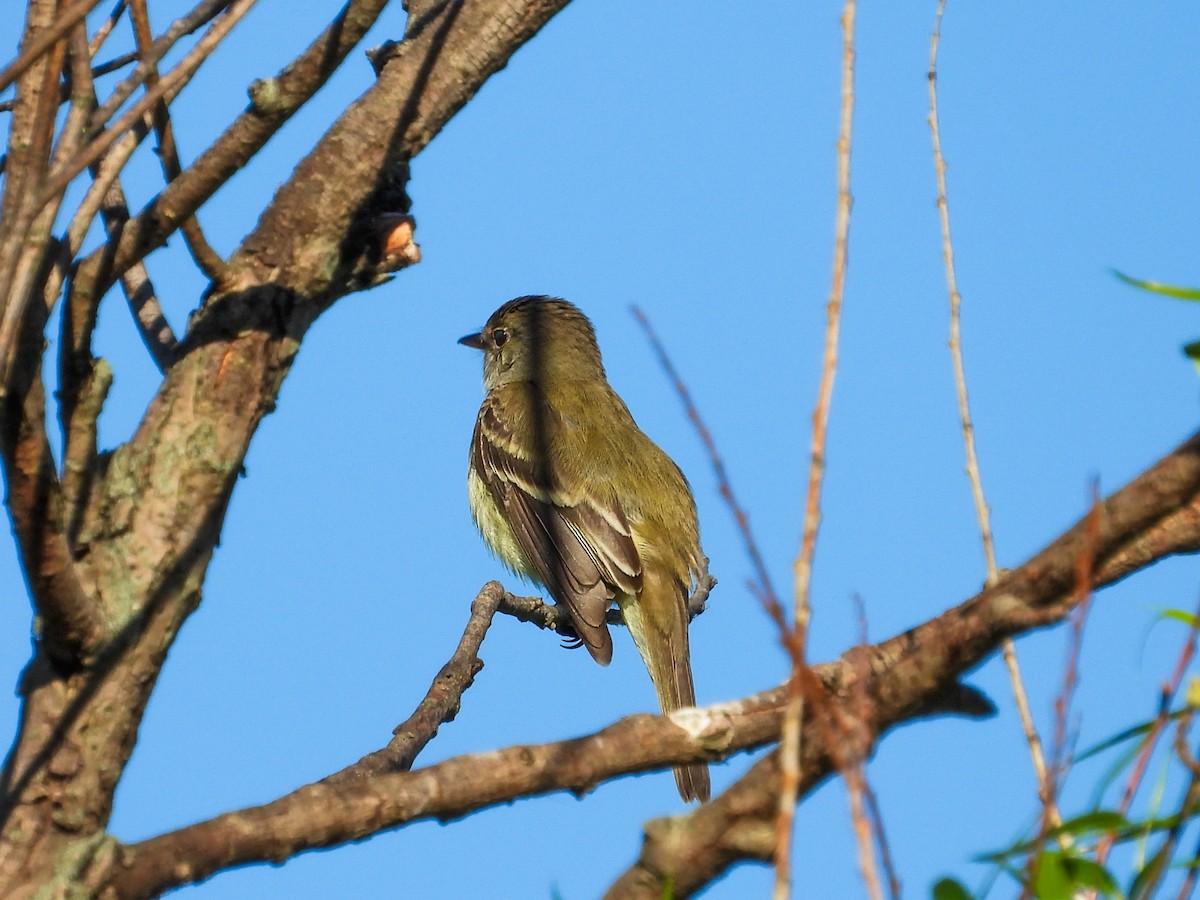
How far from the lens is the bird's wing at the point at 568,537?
849 centimetres

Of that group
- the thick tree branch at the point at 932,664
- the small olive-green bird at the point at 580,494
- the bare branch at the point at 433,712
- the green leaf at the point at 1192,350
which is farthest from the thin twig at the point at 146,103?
the small olive-green bird at the point at 580,494

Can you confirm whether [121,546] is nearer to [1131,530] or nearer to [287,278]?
[287,278]

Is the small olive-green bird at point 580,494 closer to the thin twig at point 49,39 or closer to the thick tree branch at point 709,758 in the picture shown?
the thick tree branch at point 709,758

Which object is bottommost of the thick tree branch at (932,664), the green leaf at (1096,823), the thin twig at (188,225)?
the green leaf at (1096,823)

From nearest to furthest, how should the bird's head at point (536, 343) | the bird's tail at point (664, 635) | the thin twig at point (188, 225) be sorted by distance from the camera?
the thin twig at point (188, 225) < the bird's tail at point (664, 635) < the bird's head at point (536, 343)

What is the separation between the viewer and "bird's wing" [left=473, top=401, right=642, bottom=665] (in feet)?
27.9

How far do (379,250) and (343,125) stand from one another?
12.6 inches

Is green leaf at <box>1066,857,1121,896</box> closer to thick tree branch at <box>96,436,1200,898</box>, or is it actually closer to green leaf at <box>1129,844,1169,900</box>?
green leaf at <box>1129,844,1169,900</box>

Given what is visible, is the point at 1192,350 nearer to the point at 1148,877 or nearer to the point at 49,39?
the point at 1148,877

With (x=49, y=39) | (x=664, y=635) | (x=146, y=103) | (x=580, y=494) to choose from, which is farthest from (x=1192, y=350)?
(x=580, y=494)

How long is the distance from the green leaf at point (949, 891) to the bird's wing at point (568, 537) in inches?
248

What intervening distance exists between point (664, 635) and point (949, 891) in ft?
21.4

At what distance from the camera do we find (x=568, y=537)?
890 centimetres

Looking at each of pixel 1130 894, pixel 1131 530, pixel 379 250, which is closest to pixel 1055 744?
pixel 1130 894
